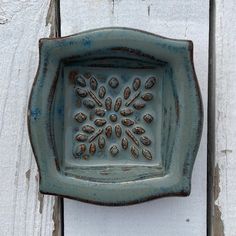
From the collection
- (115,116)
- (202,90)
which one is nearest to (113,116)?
(115,116)

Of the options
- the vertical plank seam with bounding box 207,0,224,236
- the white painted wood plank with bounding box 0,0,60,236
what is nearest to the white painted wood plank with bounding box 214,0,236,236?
the vertical plank seam with bounding box 207,0,224,236

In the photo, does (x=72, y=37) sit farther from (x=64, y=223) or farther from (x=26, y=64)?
(x=64, y=223)

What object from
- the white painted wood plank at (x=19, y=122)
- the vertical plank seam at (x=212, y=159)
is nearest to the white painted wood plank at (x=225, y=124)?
the vertical plank seam at (x=212, y=159)

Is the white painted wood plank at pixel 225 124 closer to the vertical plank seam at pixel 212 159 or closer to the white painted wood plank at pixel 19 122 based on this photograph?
the vertical plank seam at pixel 212 159

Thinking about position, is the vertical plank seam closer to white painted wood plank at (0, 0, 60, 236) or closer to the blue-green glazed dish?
the blue-green glazed dish

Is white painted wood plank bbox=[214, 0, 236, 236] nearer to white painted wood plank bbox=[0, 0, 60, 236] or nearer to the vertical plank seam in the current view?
the vertical plank seam

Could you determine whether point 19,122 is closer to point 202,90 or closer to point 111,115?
point 111,115
